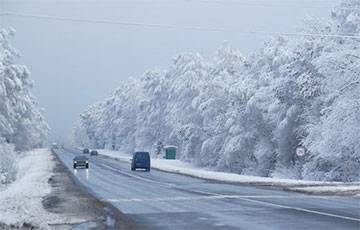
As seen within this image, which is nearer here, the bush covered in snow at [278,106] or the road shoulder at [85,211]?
the road shoulder at [85,211]

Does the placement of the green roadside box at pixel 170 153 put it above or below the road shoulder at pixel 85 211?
above

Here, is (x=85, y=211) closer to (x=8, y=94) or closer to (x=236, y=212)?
(x=236, y=212)

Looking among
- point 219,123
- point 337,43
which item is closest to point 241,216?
point 337,43

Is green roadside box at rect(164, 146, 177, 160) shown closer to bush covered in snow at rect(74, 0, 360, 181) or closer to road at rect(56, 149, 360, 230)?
bush covered in snow at rect(74, 0, 360, 181)

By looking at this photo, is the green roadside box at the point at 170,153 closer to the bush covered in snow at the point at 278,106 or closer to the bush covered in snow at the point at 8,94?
the bush covered in snow at the point at 278,106

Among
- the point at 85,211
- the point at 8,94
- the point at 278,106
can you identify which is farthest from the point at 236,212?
the point at 8,94

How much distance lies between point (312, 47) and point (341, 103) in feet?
48.9

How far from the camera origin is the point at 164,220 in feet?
59.5

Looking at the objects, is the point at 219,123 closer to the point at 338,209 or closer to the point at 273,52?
the point at 273,52

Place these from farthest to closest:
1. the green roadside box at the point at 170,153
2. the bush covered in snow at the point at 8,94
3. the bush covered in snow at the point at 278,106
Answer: the green roadside box at the point at 170,153 < the bush covered in snow at the point at 8,94 < the bush covered in snow at the point at 278,106

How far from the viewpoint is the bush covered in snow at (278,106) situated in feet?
141

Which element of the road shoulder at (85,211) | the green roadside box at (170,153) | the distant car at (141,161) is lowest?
the road shoulder at (85,211)

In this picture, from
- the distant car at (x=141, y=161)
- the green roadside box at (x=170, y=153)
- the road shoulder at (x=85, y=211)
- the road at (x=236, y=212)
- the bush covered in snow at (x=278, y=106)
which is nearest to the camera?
the road at (x=236, y=212)

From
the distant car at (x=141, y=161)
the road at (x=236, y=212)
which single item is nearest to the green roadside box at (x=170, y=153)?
the distant car at (x=141, y=161)
